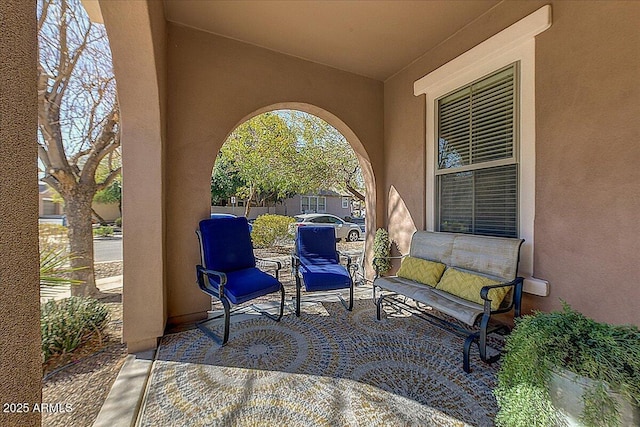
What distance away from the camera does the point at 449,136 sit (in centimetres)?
361

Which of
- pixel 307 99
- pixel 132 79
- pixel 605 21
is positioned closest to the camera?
pixel 605 21

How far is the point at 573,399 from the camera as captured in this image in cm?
131

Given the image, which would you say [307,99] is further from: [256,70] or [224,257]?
A: [224,257]

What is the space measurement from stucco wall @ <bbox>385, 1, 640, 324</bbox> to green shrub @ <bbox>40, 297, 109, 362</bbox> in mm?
4307

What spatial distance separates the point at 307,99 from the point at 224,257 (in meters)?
2.54

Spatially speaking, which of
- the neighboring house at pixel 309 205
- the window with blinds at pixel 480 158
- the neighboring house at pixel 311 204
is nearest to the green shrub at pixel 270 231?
the window with blinds at pixel 480 158

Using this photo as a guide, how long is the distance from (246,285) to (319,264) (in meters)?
1.22

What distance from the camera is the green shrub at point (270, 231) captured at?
776 cm

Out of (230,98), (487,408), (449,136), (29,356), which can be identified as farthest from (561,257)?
(230,98)

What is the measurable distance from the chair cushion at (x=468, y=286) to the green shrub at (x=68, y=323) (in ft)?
11.6

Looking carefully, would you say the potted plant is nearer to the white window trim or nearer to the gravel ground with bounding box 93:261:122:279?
the white window trim

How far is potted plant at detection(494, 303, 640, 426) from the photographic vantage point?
47.8 inches

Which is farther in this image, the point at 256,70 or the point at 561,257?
the point at 256,70

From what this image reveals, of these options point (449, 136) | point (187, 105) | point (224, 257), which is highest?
point (187, 105)
